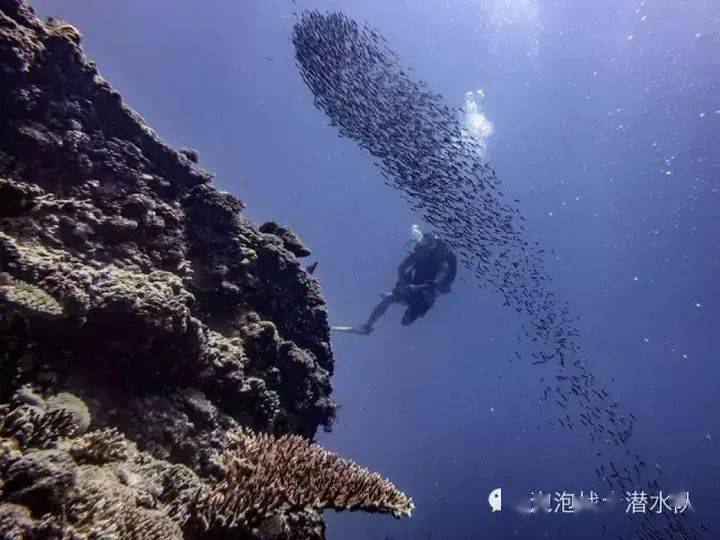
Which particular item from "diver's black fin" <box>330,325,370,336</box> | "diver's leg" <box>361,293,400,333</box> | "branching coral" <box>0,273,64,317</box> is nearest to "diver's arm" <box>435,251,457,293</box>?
"diver's leg" <box>361,293,400,333</box>

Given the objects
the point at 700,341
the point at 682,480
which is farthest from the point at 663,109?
the point at 682,480

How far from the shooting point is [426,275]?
19.7 meters

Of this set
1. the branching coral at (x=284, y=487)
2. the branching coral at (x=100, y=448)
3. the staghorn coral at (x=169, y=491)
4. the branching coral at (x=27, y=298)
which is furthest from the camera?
the branching coral at (x=27, y=298)

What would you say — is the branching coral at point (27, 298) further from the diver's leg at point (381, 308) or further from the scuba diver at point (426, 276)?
the diver's leg at point (381, 308)

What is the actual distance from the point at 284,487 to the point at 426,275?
16.8 metres

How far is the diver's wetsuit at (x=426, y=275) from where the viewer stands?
19141mm

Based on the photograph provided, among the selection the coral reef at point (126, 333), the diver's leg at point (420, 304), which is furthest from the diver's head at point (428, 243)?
the coral reef at point (126, 333)

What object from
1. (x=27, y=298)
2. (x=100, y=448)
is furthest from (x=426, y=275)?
(x=100, y=448)

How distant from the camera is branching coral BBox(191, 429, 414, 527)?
10.5 ft

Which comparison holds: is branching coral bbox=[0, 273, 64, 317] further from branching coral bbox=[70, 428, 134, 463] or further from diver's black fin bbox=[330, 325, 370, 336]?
diver's black fin bbox=[330, 325, 370, 336]

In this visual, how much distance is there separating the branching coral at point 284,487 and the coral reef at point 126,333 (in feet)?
0.06

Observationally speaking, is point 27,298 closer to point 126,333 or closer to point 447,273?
point 126,333

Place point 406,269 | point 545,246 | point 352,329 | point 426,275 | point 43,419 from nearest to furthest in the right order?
point 43,419
point 426,275
point 352,329
point 406,269
point 545,246

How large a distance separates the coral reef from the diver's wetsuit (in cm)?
1277
